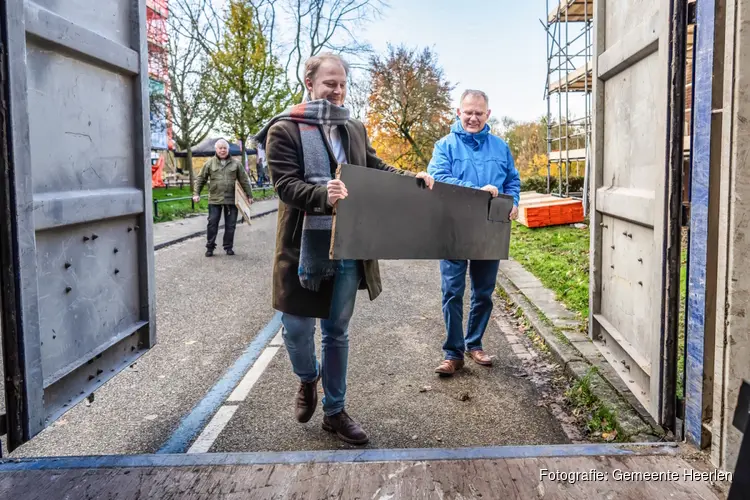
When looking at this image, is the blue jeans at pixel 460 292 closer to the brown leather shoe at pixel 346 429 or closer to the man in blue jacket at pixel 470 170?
the man in blue jacket at pixel 470 170

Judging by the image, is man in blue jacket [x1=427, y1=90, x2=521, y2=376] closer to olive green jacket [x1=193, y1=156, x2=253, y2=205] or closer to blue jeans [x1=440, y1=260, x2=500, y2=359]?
blue jeans [x1=440, y1=260, x2=500, y2=359]

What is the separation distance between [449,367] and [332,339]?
153cm

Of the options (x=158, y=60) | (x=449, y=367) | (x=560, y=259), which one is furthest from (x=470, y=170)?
(x=158, y=60)

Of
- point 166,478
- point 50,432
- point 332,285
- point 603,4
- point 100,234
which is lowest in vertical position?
point 50,432

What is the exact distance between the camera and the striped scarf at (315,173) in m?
3.12

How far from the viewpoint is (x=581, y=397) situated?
4.12 m

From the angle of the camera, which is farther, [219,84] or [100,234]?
[219,84]

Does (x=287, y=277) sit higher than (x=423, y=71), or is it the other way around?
(x=423, y=71)

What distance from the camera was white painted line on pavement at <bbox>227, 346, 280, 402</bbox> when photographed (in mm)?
4344

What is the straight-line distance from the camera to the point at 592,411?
3.86 m

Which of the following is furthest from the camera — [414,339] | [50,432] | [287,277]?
[414,339]

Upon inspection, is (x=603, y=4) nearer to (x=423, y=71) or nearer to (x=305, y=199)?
(x=305, y=199)

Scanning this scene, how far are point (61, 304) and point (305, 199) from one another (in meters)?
1.16

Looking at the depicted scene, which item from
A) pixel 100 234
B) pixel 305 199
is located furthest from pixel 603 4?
pixel 100 234
